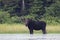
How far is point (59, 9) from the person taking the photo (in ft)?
105

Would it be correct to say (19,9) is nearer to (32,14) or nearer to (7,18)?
(32,14)

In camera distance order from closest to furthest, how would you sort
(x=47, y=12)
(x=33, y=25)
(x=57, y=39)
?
(x=57, y=39), (x=33, y=25), (x=47, y=12)

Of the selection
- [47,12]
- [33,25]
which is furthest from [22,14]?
[33,25]

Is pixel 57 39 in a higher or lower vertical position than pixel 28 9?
higher

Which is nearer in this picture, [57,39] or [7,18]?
[57,39]

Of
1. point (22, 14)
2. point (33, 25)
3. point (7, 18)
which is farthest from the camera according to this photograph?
point (22, 14)

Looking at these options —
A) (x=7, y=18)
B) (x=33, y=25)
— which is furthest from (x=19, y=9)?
(x=33, y=25)

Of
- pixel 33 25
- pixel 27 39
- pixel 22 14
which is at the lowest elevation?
pixel 22 14

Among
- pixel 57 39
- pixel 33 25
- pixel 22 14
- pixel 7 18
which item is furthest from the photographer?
pixel 22 14

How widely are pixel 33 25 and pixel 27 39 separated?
727cm

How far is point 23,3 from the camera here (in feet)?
118

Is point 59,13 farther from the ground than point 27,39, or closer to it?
closer to it

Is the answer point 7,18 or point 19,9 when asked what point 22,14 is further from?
point 7,18

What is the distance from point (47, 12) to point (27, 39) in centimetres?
2490
